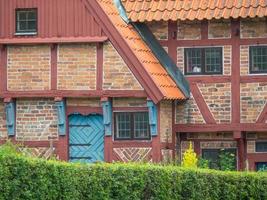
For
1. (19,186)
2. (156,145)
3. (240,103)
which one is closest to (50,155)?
(156,145)

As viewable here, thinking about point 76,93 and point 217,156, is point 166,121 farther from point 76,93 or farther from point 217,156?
point 76,93

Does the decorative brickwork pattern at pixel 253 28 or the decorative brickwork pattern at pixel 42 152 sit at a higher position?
the decorative brickwork pattern at pixel 253 28

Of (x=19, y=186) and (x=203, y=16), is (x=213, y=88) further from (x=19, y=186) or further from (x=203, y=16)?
(x=19, y=186)

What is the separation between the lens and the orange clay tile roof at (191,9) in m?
29.4

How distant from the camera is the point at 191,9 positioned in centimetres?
2998

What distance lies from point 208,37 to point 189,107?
5.99 feet

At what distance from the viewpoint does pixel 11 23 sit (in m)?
29.5

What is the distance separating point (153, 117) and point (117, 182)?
30.7ft

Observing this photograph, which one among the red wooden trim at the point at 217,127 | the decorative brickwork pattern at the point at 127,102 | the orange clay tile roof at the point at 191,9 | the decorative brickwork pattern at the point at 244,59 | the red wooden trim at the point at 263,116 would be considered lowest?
the red wooden trim at the point at 217,127

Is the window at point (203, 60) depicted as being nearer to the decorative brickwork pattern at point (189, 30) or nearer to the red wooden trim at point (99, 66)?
the decorative brickwork pattern at point (189, 30)

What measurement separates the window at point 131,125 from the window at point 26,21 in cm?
300

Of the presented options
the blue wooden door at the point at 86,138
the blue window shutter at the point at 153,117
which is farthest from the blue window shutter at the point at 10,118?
the blue window shutter at the point at 153,117

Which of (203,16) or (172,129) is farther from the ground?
(203,16)

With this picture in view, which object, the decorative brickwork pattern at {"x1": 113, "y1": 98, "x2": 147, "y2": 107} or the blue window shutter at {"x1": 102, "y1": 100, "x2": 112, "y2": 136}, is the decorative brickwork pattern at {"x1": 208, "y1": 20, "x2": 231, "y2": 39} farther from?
the blue window shutter at {"x1": 102, "y1": 100, "x2": 112, "y2": 136}
